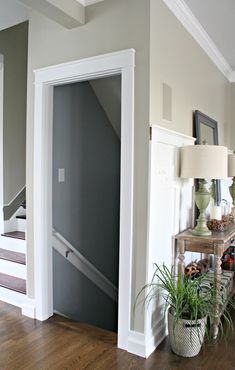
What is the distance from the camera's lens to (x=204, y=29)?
3047 mm

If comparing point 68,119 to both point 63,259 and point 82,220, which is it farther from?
point 63,259

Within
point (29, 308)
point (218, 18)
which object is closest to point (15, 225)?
point (29, 308)

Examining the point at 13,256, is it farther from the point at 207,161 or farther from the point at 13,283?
the point at 207,161

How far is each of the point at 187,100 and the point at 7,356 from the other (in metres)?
2.55

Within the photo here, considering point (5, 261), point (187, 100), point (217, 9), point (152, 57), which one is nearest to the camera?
point (152, 57)

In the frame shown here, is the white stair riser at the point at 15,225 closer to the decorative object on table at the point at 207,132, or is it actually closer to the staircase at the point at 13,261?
the staircase at the point at 13,261

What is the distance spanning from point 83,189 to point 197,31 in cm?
191

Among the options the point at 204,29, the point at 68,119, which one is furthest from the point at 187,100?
the point at 68,119

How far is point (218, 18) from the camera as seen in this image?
111 inches

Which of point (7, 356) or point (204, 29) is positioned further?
point (204, 29)

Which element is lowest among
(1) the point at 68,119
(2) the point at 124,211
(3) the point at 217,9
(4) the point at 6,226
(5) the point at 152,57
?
(4) the point at 6,226

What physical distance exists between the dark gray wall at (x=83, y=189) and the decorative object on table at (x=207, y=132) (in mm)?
840

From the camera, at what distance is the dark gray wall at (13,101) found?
406 centimetres

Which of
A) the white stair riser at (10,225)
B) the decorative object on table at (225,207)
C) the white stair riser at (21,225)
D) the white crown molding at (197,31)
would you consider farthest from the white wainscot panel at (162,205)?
the white stair riser at (10,225)
